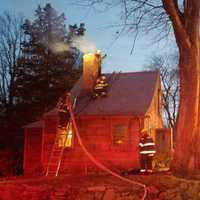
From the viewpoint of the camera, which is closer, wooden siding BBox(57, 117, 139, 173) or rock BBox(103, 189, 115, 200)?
rock BBox(103, 189, 115, 200)

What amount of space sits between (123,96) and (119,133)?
95.2 inches

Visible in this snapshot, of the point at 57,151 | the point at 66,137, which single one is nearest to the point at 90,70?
the point at 66,137

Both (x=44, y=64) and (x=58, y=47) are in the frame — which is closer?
(x=44, y=64)

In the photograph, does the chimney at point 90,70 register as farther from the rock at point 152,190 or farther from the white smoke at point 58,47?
Result: the rock at point 152,190

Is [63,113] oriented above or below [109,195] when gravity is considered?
above

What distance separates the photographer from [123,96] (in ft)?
78.9

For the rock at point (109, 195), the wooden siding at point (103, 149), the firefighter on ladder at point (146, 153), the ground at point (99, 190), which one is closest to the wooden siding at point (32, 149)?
the wooden siding at point (103, 149)

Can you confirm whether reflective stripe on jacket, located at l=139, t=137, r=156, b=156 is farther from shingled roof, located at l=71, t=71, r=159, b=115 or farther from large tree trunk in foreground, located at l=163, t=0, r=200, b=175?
shingled roof, located at l=71, t=71, r=159, b=115

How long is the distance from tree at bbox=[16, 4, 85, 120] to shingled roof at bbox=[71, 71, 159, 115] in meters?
8.74

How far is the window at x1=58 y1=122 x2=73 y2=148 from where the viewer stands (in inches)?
874

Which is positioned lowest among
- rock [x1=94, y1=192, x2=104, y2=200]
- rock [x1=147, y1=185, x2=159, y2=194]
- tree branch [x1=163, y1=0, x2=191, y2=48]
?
rock [x1=94, y1=192, x2=104, y2=200]

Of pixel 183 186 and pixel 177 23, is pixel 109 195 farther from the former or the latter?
pixel 177 23

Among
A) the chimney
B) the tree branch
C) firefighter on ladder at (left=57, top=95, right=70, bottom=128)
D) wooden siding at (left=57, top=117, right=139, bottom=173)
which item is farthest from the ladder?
the tree branch

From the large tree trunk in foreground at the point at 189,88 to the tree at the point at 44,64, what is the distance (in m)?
20.1
